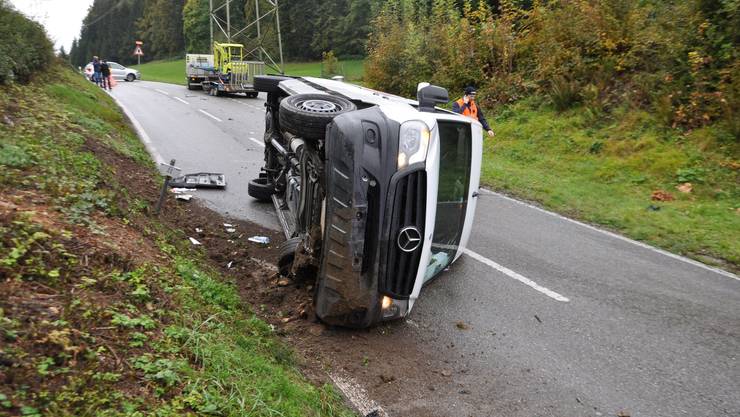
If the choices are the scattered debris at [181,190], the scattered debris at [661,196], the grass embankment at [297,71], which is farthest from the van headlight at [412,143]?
the grass embankment at [297,71]

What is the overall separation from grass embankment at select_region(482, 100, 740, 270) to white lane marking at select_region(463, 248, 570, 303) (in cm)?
263

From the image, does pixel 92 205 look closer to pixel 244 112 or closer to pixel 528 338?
pixel 528 338

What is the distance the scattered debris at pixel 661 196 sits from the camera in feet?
31.7

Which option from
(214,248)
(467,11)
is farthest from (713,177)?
(467,11)

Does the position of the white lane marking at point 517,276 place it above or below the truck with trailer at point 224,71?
below

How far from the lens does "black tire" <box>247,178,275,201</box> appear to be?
8.85m

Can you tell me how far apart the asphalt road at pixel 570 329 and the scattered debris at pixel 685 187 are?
9.28ft

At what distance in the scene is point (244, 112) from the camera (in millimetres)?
21109

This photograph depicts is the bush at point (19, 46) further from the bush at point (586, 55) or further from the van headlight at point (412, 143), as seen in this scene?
the bush at point (586, 55)

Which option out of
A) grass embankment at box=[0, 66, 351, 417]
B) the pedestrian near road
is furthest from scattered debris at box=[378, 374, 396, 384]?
the pedestrian near road

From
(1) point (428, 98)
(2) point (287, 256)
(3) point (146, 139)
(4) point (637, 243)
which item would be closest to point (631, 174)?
(4) point (637, 243)

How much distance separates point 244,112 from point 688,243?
660 inches

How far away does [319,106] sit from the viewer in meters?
5.36

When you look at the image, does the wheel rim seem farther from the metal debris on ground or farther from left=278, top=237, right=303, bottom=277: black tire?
the metal debris on ground
